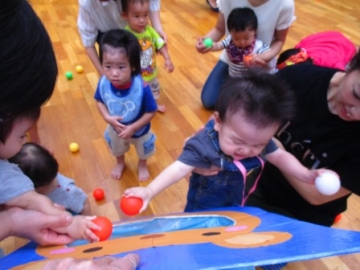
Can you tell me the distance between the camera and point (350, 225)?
138 cm

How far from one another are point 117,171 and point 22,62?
4.01ft

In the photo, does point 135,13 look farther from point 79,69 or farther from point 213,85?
point 79,69

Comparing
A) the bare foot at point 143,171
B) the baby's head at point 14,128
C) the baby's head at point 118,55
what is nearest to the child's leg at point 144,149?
the bare foot at point 143,171

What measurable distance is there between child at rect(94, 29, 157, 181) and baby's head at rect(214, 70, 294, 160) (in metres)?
0.60

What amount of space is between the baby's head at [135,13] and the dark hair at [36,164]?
0.83 metres

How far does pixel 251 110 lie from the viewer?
732 millimetres

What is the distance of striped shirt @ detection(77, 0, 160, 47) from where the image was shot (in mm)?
1577

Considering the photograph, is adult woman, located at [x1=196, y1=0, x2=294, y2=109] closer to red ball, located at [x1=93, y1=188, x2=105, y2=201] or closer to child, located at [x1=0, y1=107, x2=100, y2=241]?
red ball, located at [x1=93, y1=188, x2=105, y2=201]

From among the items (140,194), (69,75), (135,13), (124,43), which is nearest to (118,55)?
(124,43)

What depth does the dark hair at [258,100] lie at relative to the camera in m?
0.73

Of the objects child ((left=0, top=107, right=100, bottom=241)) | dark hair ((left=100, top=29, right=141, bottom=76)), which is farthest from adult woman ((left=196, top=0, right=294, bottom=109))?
child ((left=0, top=107, right=100, bottom=241))

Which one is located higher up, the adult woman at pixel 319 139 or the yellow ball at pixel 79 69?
the adult woman at pixel 319 139

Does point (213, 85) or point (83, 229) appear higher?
point (83, 229)

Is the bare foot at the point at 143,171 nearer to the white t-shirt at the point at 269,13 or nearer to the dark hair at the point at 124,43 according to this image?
the dark hair at the point at 124,43
